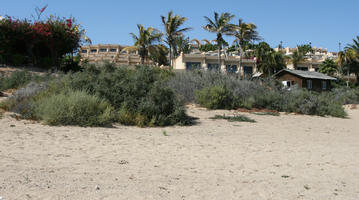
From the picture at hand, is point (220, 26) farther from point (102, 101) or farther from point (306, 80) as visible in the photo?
point (102, 101)

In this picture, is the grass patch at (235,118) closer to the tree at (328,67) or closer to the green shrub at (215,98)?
the green shrub at (215,98)

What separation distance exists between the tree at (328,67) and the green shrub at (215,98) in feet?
142

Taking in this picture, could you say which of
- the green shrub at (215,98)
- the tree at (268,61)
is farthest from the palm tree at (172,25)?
the green shrub at (215,98)

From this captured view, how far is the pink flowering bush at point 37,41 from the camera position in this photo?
2192 centimetres

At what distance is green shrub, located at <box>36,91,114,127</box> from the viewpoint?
1049cm

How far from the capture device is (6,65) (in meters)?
21.6

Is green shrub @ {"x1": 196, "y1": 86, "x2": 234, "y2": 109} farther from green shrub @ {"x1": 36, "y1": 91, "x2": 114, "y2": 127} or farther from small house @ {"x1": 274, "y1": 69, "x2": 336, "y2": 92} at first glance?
small house @ {"x1": 274, "y1": 69, "x2": 336, "y2": 92}

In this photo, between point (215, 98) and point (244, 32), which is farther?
point (244, 32)

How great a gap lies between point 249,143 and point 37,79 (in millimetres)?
11526

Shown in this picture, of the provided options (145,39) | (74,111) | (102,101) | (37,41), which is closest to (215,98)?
(102,101)

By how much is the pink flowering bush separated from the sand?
12.9 meters

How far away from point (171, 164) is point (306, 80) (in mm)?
40214

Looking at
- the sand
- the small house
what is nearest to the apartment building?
the small house

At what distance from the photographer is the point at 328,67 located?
5525 cm
